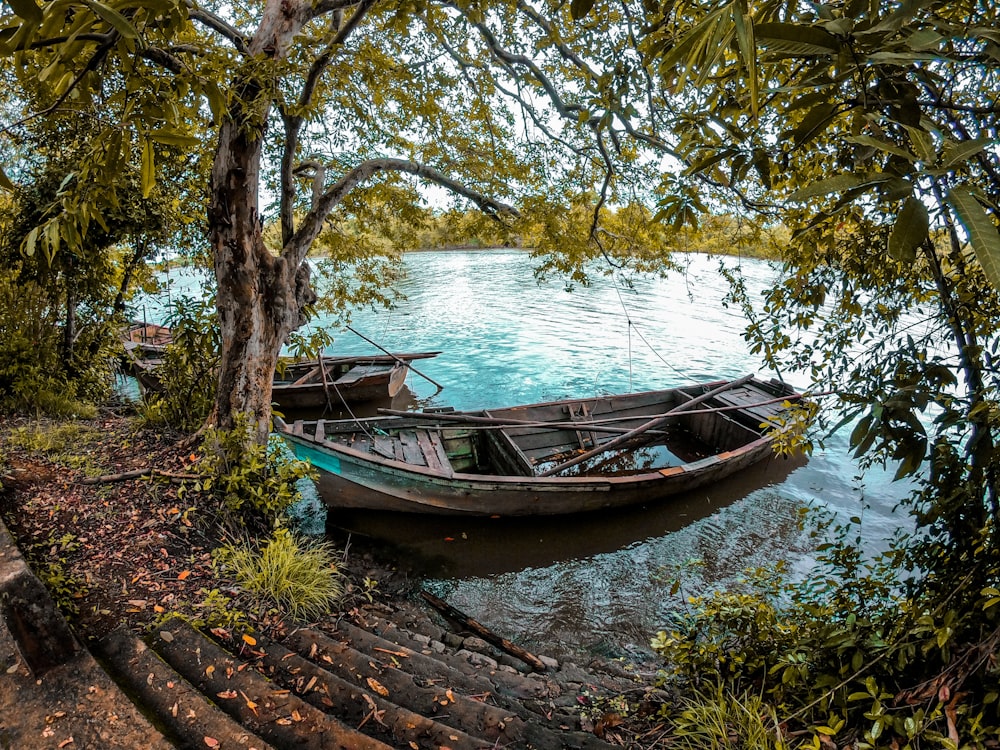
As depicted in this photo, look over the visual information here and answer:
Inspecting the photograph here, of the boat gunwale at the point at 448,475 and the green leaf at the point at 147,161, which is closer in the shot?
the green leaf at the point at 147,161

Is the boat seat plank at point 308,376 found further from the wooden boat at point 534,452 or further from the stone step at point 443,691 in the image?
the stone step at point 443,691

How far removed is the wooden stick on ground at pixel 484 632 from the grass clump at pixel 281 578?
5.34 feet

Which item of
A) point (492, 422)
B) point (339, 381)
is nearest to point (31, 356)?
point (339, 381)

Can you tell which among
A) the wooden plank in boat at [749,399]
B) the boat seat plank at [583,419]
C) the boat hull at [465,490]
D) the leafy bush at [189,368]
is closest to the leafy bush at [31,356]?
the leafy bush at [189,368]

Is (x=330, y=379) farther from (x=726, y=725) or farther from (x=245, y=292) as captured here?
(x=726, y=725)

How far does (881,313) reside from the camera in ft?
8.04

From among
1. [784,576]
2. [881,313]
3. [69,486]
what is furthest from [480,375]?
[881,313]

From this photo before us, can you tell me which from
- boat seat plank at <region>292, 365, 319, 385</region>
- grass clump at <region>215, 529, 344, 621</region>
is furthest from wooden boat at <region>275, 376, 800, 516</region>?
boat seat plank at <region>292, 365, 319, 385</region>

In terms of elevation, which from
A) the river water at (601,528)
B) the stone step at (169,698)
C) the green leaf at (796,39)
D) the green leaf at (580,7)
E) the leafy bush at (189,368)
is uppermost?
the green leaf at (580,7)

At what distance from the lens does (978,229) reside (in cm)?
72

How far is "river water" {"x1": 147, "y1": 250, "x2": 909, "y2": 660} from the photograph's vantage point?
577 cm

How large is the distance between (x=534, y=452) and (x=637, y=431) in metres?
2.06

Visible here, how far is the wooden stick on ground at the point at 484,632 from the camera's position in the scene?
→ 4402 mm

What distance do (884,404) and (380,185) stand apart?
5923 mm
